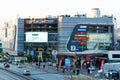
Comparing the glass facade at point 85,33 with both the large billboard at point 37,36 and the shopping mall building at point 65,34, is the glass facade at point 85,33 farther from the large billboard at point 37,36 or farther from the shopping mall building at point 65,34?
the large billboard at point 37,36

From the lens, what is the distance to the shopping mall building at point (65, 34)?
128 metres

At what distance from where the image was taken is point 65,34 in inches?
5084

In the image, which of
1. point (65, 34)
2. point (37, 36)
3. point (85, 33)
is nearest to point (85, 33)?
point (85, 33)

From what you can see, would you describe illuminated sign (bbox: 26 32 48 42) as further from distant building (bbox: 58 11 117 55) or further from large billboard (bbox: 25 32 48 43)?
distant building (bbox: 58 11 117 55)

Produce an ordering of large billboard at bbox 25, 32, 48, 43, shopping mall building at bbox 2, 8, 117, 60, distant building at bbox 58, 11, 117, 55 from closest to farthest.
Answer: distant building at bbox 58, 11, 117, 55, shopping mall building at bbox 2, 8, 117, 60, large billboard at bbox 25, 32, 48, 43

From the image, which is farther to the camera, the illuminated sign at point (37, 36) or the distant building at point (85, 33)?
the illuminated sign at point (37, 36)

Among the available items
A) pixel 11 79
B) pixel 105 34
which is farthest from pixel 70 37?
pixel 11 79

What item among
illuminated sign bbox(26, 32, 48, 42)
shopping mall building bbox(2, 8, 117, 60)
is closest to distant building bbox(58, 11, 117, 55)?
shopping mall building bbox(2, 8, 117, 60)

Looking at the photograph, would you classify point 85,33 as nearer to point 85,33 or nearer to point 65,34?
point 85,33

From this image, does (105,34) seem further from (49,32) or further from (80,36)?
(49,32)

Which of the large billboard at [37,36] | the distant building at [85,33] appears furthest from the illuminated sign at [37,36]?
the distant building at [85,33]

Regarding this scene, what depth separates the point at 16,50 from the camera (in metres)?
143

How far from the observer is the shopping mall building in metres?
128

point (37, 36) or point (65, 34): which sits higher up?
point (65, 34)
